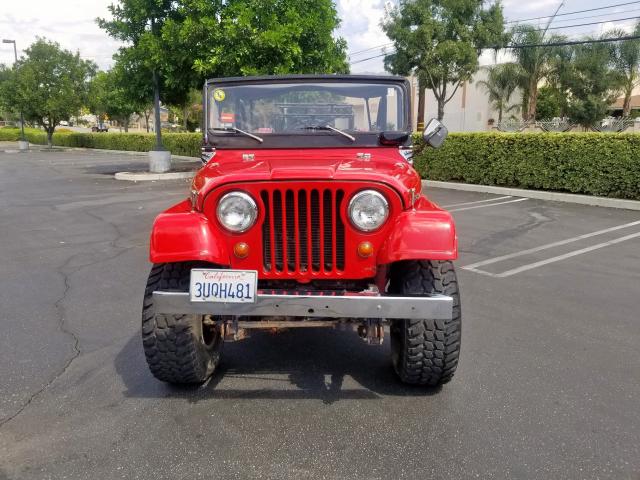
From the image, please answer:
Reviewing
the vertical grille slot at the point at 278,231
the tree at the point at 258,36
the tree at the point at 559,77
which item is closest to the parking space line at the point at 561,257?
the vertical grille slot at the point at 278,231

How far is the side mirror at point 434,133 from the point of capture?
157 inches

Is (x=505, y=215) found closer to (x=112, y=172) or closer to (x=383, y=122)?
(x=383, y=122)

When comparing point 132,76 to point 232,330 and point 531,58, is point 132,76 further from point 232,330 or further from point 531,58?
point 531,58

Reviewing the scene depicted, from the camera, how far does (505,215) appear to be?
9648 millimetres

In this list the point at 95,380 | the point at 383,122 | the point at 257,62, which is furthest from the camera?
the point at 257,62

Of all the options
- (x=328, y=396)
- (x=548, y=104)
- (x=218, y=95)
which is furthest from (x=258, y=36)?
(x=548, y=104)

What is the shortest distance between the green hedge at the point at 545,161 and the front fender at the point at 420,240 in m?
6.62

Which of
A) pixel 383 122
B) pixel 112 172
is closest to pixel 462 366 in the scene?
pixel 383 122

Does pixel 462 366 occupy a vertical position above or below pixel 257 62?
below

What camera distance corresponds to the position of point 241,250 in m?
2.90

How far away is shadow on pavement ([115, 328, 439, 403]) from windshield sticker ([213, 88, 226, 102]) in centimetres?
→ 181

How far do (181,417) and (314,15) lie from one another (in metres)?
13.1

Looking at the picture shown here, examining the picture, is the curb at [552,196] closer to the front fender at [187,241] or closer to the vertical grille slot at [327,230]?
the vertical grille slot at [327,230]

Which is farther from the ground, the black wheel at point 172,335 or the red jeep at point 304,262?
the red jeep at point 304,262
